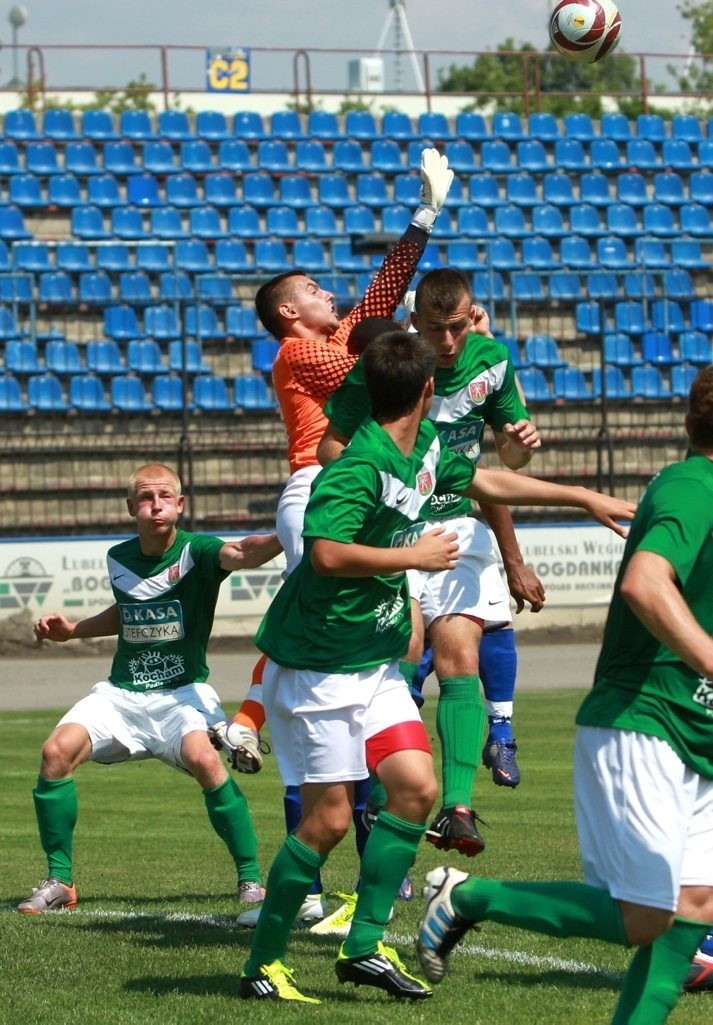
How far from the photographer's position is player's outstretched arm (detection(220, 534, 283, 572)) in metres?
6.41

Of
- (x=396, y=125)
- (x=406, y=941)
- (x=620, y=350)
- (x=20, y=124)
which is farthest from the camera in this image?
(x=396, y=125)

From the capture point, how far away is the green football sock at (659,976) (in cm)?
397

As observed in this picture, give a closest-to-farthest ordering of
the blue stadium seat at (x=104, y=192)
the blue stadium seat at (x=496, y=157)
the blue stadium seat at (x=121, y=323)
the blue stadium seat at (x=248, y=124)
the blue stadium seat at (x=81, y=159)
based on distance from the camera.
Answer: the blue stadium seat at (x=121, y=323) < the blue stadium seat at (x=104, y=192) < the blue stadium seat at (x=81, y=159) < the blue stadium seat at (x=496, y=157) < the blue stadium seat at (x=248, y=124)

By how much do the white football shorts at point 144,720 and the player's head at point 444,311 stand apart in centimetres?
183

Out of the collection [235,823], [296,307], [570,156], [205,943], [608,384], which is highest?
[570,156]

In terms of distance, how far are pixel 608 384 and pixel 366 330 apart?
62.1 feet

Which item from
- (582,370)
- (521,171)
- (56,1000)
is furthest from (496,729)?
(521,171)

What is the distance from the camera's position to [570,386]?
79.0 ft

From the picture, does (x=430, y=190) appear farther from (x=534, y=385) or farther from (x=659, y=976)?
(x=534, y=385)

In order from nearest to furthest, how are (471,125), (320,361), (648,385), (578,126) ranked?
(320,361)
(648,385)
(471,125)
(578,126)

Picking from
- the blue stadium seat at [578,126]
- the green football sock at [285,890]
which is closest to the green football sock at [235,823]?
the green football sock at [285,890]

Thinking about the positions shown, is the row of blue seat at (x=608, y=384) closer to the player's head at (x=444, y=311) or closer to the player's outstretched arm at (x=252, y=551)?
the player's head at (x=444, y=311)

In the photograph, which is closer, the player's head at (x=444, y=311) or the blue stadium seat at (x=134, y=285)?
the player's head at (x=444, y=311)

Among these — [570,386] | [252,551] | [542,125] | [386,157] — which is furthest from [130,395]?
[252,551]
